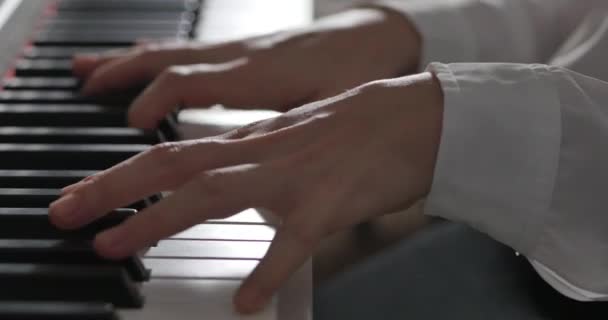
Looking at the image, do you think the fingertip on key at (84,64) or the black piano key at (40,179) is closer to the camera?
the black piano key at (40,179)

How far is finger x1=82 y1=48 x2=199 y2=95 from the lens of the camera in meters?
1.00

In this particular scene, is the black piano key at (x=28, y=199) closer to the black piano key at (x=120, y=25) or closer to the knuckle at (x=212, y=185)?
the knuckle at (x=212, y=185)

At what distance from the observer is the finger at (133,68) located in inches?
39.3

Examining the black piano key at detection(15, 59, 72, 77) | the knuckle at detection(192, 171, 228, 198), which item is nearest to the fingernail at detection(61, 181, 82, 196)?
the knuckle at detection(192, 171, 228, 198)

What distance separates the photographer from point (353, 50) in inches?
40.6

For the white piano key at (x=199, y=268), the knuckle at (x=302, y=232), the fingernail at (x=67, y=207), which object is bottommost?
the white piano key at (x=199, y=268)

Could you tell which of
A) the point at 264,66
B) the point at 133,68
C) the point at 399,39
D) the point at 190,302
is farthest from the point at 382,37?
the point at 190,302

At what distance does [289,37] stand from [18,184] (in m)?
0.36

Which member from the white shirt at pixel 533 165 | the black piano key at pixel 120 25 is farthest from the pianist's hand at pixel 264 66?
the white shirt at pixel 533 165

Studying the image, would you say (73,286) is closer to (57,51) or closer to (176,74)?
(176,74)

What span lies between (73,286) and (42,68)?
0.46 m

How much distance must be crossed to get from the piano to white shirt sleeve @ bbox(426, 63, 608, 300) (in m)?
0.17

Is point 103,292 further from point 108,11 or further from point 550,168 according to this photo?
point 108,11

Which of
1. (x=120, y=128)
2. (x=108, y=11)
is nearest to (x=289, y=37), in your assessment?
(x=120, y=128)
